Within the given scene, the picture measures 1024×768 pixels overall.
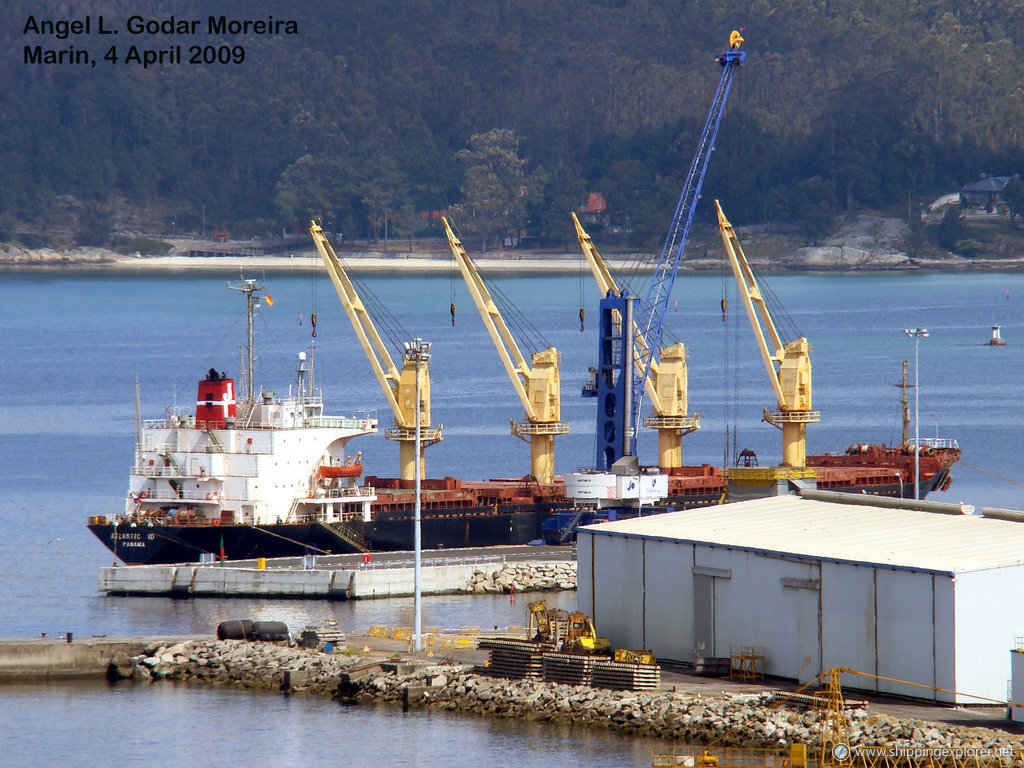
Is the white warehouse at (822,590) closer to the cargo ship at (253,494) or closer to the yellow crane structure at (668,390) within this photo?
the cargo ship at (253,494)

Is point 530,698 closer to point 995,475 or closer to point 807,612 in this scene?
point 807,612

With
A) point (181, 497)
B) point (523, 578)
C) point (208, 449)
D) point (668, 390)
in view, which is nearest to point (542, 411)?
point (668, 390)

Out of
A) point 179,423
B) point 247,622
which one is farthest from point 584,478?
point 247,622

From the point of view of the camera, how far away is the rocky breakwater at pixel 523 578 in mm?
57875

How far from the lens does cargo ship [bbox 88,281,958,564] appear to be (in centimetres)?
6097

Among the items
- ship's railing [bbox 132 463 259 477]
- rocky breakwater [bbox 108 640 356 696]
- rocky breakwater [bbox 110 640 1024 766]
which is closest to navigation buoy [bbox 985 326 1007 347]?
ship's railing [bbox 132 463 259 477]

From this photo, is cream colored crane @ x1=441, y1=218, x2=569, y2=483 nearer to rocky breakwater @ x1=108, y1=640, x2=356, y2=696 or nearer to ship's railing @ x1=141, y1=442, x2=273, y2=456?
ship's railing @ x1=141, y1=442, x2=273, y2=456

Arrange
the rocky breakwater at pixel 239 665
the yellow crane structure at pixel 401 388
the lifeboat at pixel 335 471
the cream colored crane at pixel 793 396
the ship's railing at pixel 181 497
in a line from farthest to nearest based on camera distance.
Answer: the cream colored crane at pixel 793 396 < the yellow crane structure at pixel 401 388 < the lifeboat at pixel 335 471 < the ship's railing at pixel 181 497 < the rocky breakwater at pixel 239 665

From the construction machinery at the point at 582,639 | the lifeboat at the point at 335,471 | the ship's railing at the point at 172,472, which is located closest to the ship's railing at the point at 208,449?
the ship's railing at the point at 172,472

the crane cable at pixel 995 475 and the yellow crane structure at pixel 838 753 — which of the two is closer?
the yellow crane structure at pixel 838 753

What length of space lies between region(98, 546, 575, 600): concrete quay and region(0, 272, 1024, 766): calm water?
0.61m

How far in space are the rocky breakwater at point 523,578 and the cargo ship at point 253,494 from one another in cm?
619

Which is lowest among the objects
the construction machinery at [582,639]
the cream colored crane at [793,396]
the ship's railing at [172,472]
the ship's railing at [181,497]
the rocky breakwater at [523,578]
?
the construction machinery at [582,639]

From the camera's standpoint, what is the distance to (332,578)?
5616 cm
